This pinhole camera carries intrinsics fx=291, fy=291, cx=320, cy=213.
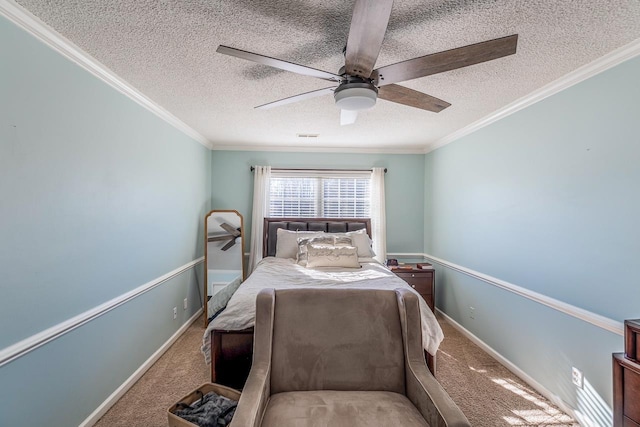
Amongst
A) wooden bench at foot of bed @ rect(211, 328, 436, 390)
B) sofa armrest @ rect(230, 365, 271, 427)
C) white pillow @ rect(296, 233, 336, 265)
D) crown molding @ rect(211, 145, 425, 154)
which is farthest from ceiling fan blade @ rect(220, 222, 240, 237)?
sofa armrest @ rect(230, 365, 271, 427)

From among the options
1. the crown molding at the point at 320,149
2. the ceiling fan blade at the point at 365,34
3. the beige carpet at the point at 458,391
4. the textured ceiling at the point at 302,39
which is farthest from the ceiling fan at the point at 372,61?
the crown molding at the point at 320,149

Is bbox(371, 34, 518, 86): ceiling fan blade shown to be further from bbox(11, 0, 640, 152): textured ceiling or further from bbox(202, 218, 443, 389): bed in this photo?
bbox(202, 218, 443, 389): bed

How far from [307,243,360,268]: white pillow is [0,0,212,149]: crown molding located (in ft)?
7.02

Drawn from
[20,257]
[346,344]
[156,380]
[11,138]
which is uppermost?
[11,138]

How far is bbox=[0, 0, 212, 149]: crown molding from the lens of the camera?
1414mm

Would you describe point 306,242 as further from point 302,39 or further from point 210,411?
point 302,39

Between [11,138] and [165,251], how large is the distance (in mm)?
1757

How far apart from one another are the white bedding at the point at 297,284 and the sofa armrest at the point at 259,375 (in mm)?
540

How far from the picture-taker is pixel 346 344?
159cm

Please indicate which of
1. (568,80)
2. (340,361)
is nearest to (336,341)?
(340,361)

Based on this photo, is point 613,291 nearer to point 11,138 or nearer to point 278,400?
point 278,400

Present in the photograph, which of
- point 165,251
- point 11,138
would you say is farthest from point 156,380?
point 11,138

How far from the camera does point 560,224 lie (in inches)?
84.4

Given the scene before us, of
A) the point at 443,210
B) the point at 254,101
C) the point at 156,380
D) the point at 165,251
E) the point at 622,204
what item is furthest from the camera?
the point at 443,210
